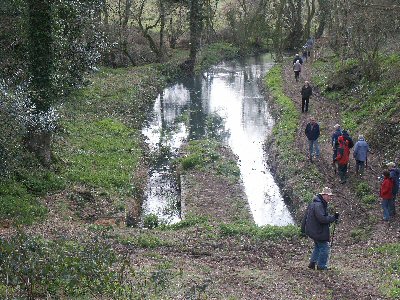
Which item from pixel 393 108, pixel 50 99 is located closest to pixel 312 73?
pixel 393 108

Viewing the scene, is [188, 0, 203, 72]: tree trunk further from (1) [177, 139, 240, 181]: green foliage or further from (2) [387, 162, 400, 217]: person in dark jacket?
(2) [387, 162, 400, 217]: person in dark jacket

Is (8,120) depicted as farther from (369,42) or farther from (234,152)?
(369,42)

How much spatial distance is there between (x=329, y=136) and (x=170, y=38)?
101 feet

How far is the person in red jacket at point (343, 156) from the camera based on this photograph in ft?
69.1

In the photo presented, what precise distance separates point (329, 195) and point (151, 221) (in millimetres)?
8775

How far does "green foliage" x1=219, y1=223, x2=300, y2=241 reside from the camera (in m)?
16.9

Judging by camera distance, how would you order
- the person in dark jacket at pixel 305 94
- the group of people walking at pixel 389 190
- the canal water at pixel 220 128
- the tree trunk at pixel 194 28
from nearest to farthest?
the group of people walking at pixel 389 190 → the canal water at pixel 220 128 → the person in dark jacket at pixel 305 94 → the tree trunk at pixel 194 28

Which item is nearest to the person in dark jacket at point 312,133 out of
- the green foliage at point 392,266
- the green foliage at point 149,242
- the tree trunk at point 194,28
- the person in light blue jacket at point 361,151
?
the person in light blue jacket at point 361,151

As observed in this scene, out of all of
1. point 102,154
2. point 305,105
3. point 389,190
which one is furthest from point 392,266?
point 305,105

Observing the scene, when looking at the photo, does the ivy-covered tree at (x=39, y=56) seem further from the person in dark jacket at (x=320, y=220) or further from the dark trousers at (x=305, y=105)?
the dark trousers at (x=305, y=105)

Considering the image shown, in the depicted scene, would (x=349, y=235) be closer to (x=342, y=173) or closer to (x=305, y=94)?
(x=342, y=173)

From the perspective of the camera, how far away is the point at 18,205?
1730cm

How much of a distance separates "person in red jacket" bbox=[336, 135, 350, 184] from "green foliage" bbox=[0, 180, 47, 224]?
10683 mm

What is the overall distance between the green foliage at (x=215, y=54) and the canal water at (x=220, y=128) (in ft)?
3.59
